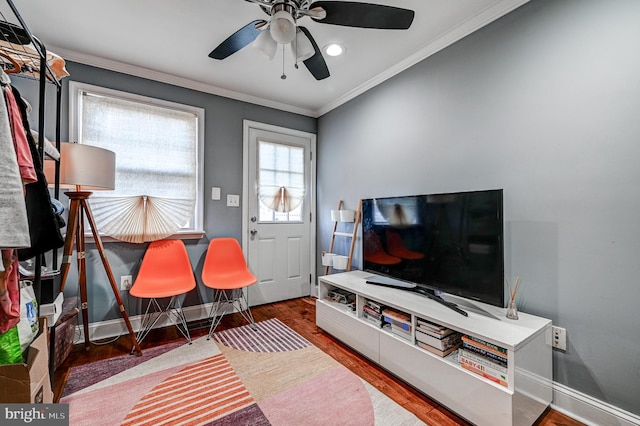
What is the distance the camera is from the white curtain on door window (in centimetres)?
335

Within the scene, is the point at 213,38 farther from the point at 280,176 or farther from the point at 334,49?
the point at 280,176

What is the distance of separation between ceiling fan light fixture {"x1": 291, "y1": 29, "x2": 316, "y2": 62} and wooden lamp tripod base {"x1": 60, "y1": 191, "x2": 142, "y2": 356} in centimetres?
179

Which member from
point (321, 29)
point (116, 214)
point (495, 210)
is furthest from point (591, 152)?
point (116, 214)

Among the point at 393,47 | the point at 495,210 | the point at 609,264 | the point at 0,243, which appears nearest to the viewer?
the point at 0,243

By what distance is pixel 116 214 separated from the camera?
250 centimetres

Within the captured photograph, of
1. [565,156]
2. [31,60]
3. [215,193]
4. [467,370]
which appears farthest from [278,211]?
[565,156]

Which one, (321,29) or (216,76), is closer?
(321,29)

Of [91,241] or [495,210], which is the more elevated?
[495,210]

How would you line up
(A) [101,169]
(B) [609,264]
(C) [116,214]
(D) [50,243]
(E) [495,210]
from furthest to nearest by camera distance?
(C) [116,214] < (A) [101,169] < (E) [495,210] < (B) [609,264] < (D) [50,243]

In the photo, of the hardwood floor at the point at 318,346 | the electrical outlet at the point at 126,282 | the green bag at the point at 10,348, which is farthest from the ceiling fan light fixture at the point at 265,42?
the electrical outlet at the point at 126,282

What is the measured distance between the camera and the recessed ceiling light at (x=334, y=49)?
87.9 inches

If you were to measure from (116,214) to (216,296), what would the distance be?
1.23 metres

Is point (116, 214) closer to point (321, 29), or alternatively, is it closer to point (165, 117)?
point (165, 117)

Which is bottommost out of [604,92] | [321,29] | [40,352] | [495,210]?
[40,352]
